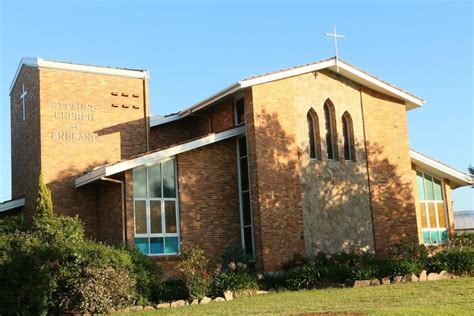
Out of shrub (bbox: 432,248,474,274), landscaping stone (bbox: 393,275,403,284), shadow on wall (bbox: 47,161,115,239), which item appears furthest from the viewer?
shadow on wall (bbox: 47,161,115,239)

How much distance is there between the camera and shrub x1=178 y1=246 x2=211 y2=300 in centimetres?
1703

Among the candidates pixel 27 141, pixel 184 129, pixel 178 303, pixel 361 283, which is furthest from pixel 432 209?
pixel 27 141

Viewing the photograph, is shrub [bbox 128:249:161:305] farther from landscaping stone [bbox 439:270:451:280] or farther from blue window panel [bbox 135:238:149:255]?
landscaping stone [bbox 439:270:451:280]

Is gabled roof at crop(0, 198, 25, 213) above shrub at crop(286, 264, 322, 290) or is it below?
above

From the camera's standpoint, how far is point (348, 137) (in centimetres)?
2395

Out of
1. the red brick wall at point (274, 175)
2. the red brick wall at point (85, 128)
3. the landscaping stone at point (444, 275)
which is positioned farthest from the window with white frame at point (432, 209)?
the red brick wall at point (85, 128)

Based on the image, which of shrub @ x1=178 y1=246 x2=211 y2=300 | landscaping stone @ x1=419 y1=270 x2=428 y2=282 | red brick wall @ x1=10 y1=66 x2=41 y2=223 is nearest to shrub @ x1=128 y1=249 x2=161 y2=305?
shrub @ x1=178 y1=246 x2=211 y2=300

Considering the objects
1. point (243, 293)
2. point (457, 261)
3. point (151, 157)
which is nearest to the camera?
point (243, 293)

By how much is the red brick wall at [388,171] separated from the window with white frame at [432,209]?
1982 mm

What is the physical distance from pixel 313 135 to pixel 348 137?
167cm

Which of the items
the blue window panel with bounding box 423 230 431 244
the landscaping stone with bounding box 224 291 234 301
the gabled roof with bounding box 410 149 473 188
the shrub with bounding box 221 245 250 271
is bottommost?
the landscaping stone with bounding box 224 291 234 301

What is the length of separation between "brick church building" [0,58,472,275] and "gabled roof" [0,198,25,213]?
0.04 m

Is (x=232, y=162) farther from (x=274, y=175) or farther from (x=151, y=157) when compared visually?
(x=151, y=157)

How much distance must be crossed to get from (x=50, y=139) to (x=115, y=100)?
2.90 m
